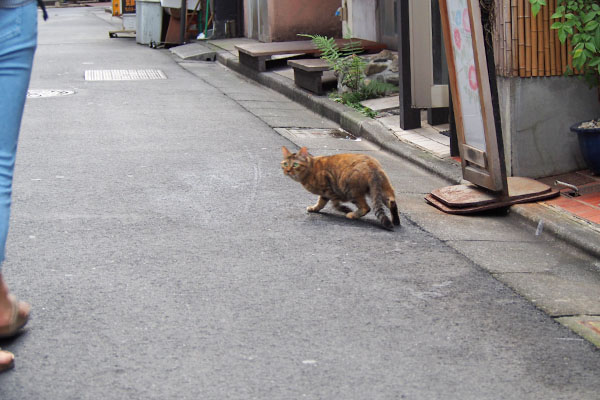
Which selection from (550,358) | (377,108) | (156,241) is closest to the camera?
(550,358)

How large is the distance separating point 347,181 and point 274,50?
26.9ft

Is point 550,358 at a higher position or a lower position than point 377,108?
lower

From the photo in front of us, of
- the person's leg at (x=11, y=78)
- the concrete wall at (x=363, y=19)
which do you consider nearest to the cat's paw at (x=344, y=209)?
the person's leg at (x=11, y=78)

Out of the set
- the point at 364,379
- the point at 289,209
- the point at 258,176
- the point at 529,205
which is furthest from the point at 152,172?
the point at 364,379

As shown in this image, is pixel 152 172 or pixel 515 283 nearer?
pixel 515 283

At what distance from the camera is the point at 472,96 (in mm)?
6734

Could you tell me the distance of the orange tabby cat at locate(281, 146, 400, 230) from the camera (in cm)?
608

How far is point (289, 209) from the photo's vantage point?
6512 millimetres

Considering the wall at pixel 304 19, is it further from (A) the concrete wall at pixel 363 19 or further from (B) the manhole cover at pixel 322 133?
(B) the manhole cover at pixel 322 133

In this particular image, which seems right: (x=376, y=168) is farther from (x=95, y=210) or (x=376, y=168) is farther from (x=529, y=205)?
(x=95, y=210)

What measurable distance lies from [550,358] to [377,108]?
724cm

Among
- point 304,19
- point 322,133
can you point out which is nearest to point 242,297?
point 322,133

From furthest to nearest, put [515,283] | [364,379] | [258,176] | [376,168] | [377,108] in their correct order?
1. [377,108]
2. [258,176]
3. [376,168]
4. [515,283]
5. [364,379]

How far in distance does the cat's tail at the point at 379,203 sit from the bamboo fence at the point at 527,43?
1.81 meters
